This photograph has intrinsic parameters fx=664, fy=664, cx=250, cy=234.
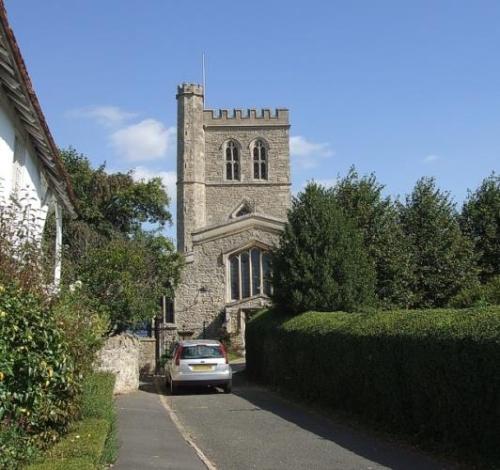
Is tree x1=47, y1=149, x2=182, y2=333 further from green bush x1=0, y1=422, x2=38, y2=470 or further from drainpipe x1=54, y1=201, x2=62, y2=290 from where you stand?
green bush x1=0, y1=422, x2=38, y2=470

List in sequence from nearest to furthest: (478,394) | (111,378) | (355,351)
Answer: (478,394), (355,351), (111,378)

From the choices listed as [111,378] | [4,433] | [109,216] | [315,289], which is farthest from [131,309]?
[4,433]

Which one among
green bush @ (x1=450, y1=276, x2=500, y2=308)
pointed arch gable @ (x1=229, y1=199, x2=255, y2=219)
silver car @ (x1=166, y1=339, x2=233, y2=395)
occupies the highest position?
pointed arch gable @ (x1=229, y1=199, x2=255, y2=219)

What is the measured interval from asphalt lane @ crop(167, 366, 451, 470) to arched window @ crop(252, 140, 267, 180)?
4543 cm

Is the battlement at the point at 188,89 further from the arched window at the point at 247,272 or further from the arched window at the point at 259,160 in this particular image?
the arched window at the point at 247,272

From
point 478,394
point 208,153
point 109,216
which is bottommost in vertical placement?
point 478,394

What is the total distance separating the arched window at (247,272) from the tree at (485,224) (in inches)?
498

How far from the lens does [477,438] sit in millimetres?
8555

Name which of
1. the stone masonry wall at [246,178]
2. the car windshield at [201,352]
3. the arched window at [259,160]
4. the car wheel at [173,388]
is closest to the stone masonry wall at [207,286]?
the car wheel at [173,388]

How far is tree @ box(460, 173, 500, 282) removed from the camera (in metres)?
28.8

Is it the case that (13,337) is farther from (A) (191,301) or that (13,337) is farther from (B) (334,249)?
(A) (191,301)

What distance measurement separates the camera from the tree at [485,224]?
28.8 m

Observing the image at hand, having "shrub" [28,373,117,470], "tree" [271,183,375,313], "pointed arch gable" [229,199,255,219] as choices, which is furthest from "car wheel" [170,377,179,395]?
"pointed arch gable" [229,199,255,219]

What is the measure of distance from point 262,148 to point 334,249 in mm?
42956
